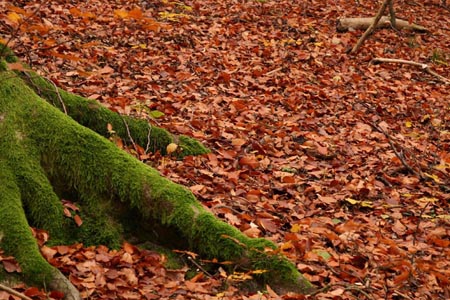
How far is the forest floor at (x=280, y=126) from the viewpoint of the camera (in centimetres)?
397

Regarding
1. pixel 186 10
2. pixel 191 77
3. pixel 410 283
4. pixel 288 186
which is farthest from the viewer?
pixel 186 10

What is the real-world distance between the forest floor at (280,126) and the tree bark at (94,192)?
15 cm

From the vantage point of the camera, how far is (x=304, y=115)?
7.66m

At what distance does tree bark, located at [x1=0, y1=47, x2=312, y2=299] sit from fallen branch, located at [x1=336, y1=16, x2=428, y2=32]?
8.75 metres

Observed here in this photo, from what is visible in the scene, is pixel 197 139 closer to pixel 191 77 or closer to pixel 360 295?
pixel 191 77

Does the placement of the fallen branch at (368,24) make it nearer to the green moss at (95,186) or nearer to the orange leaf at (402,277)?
the orange leaf at (402,277)

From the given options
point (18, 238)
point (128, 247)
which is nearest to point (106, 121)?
point (128, 247)

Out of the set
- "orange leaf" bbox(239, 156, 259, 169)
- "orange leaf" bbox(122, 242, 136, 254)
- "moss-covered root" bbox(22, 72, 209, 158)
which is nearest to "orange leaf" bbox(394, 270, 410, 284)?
"orange leaf" bbox(122, 242, 136, 254)

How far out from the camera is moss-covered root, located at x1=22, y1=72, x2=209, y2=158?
4.98 metres

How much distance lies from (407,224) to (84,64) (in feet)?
15.8

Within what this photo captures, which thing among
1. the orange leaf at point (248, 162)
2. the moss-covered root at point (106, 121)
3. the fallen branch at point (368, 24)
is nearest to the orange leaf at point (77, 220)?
the moss-covered root at point (106, 121)

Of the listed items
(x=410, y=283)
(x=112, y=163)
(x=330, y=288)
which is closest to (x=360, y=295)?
(x=330, y=288)

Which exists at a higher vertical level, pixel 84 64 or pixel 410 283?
pixel 84 64

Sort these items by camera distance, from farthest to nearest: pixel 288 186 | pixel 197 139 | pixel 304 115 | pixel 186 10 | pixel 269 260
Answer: pixel 186 10 → pixel 304 115 → pixel 197 139 → pixel 288 186 → pixel 269 260
